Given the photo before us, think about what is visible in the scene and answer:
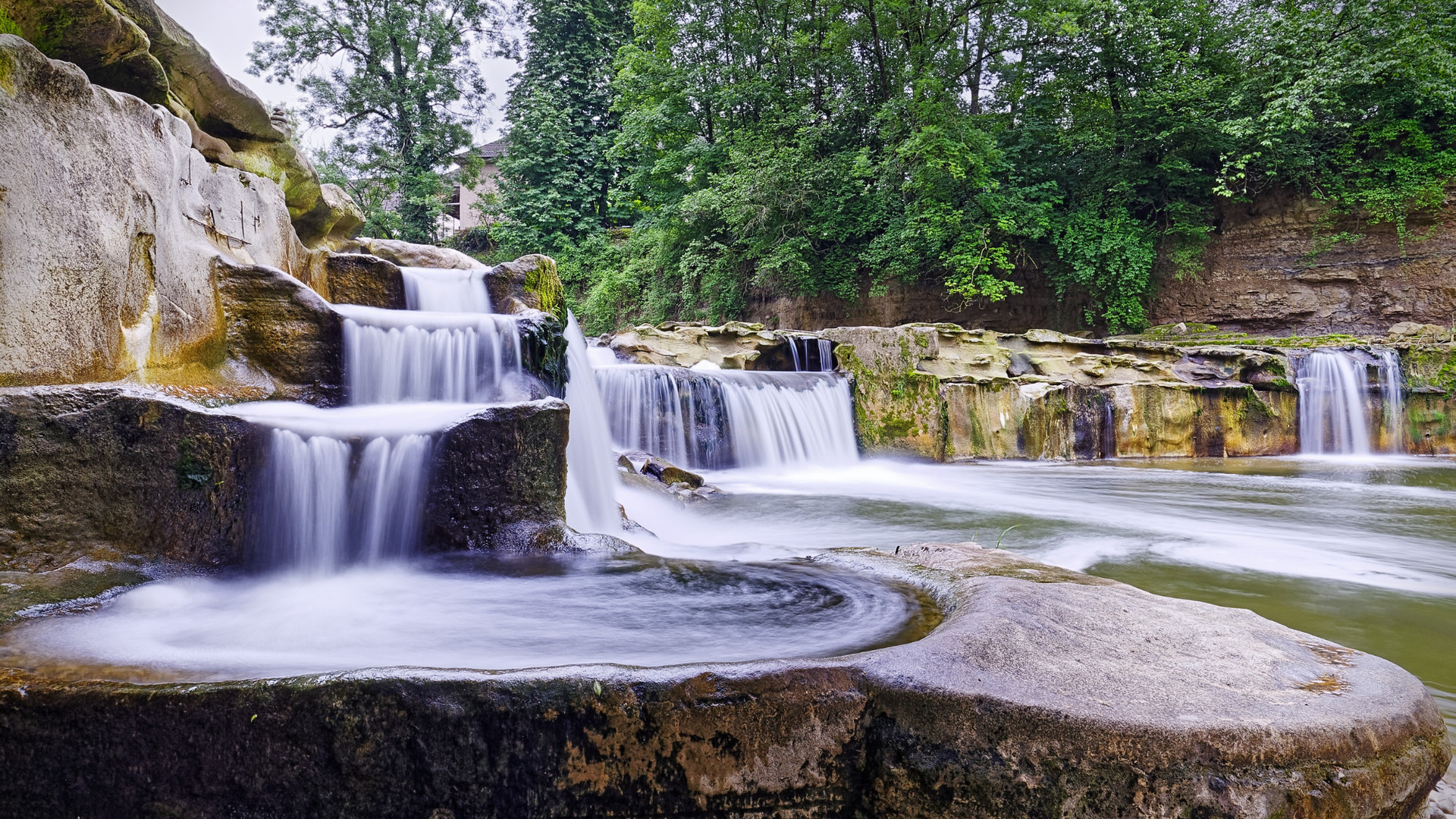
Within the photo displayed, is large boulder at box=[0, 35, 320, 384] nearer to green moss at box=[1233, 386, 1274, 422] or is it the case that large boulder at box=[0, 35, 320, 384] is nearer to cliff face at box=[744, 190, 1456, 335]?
green moss at box=[1233, 386, 1274, 422]

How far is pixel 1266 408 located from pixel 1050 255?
7.01 m

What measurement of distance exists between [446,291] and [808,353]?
21.0 ft

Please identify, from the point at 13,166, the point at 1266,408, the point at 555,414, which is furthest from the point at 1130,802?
the point at 1266,408

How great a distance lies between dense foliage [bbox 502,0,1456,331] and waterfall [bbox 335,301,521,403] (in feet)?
40.1

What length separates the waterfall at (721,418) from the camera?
949 cm

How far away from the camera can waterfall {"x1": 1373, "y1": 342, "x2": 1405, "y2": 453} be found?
11234mm

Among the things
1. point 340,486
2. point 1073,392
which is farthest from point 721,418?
point 340,486

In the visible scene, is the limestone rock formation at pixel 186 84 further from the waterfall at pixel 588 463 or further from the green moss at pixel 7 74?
the waterfall at pixel 588 463

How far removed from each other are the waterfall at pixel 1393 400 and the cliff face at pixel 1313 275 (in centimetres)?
427

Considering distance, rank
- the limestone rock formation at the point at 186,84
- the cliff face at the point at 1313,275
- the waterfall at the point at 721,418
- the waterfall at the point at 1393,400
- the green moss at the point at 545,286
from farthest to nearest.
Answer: the cliff face at the point at 1313,275 < the waterfall at the point at 1393,400 < the waterfall at the point at 721,418 < the green moss at the point at 545,286 < the limestone rock formation at the point at 186,84

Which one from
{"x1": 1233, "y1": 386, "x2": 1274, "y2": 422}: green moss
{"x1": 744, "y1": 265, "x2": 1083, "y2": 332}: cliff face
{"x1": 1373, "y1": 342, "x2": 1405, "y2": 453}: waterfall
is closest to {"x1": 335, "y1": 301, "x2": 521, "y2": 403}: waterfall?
{"x1": 1233, "y1": 386, "x2": 1274, "y2": 422}: green moss

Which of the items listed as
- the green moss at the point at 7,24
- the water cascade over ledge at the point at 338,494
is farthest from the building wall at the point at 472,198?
the water cascade over ledge at the point at 338,494

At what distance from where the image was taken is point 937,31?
16.8 meters

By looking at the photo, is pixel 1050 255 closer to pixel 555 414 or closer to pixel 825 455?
pixel 825 455
